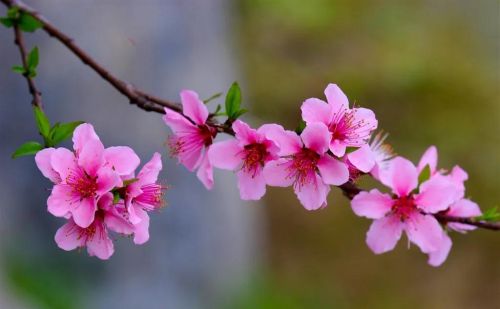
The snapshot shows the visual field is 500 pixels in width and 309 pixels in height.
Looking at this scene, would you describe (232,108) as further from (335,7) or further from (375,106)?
(335,7)

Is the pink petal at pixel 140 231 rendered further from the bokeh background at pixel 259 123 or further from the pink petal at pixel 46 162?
the bokeh background at pixel 259 123

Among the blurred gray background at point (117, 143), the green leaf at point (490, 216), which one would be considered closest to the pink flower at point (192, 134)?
the green leaf at point (490, 216)

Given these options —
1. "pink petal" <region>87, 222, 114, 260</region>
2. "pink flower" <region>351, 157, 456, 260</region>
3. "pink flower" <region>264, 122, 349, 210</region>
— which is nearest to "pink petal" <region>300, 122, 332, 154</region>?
"pink flower" <region>264, 122, 349, 210</region>

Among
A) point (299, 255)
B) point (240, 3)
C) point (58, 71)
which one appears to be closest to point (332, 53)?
point (240, 3)

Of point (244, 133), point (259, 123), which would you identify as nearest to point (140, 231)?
A: point (244, 133)

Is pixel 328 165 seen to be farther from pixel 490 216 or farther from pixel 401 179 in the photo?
pixel 490 216

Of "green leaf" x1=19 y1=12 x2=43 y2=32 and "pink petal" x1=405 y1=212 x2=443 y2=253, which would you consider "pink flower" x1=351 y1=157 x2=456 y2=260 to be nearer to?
"pink petal" x1=405 y1=212 x2=443 y2=253
